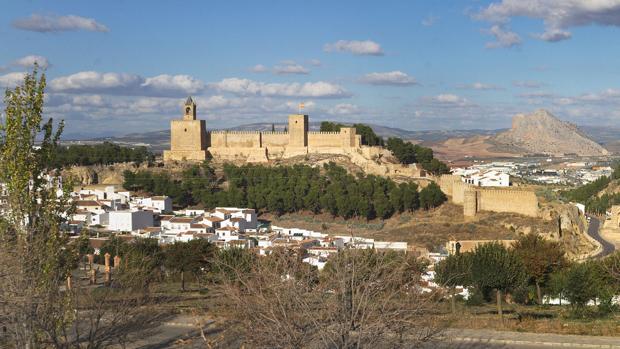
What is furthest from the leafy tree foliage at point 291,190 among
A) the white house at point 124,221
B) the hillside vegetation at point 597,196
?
the hillside vegetation at point 597,196

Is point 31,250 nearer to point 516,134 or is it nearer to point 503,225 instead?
point 503,225

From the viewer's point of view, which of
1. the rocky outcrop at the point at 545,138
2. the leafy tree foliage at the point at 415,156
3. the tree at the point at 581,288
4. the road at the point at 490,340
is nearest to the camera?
the road at the point at 490,340

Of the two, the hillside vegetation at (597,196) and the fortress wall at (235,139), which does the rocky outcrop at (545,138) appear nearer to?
the hillside vegetation at (597,196)

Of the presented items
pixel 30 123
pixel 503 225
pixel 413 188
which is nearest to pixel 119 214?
pixel 413 188

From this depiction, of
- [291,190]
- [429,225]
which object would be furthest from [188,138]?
[429,225]

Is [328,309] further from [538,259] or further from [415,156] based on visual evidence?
[415,156]

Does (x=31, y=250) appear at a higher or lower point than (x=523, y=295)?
higher
